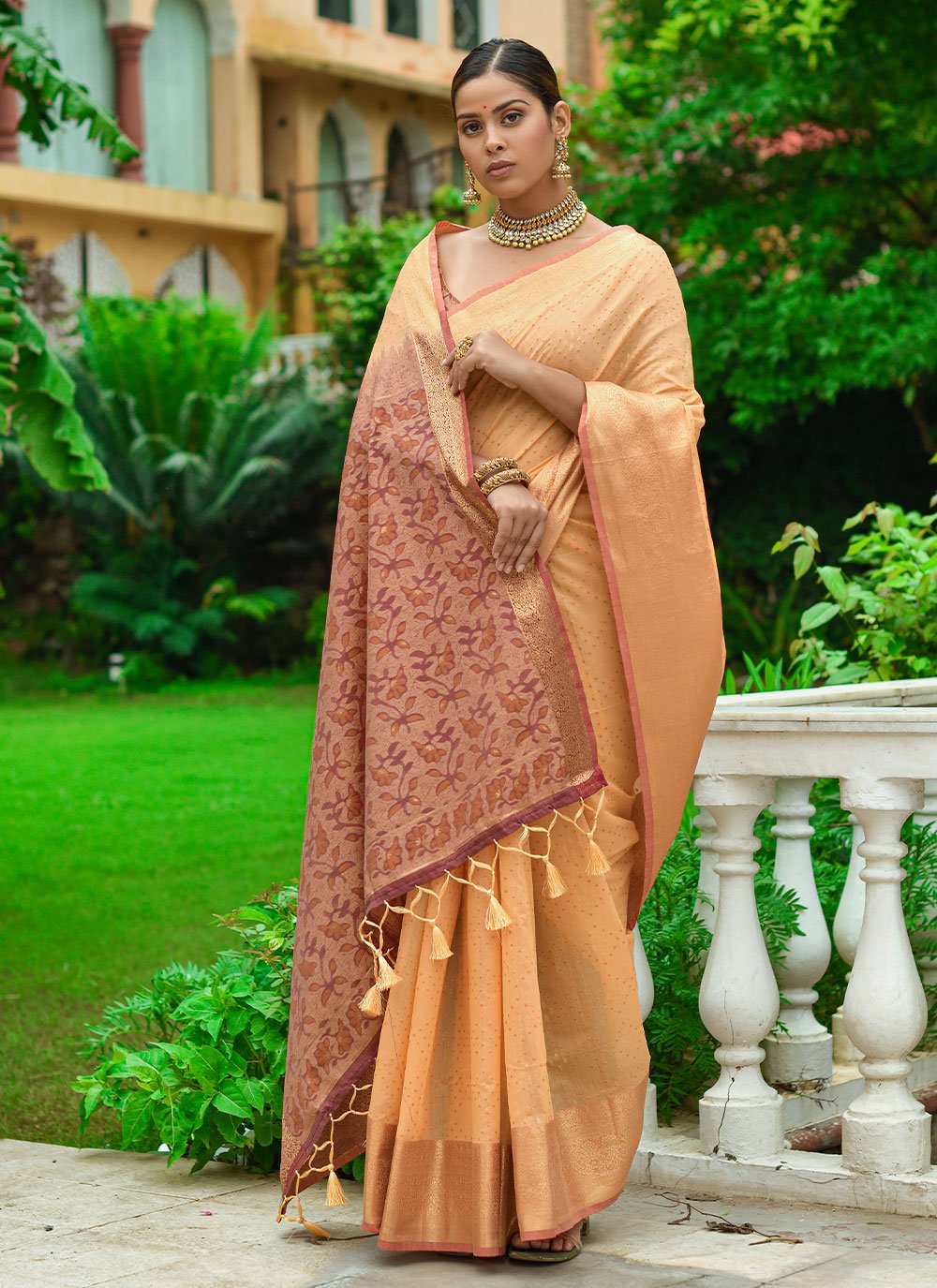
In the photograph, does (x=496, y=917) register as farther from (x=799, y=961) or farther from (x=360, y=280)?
(x=360, y=280)

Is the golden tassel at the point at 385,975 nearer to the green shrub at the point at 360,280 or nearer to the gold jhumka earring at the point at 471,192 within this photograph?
the gold jhumka earring at the point at 471,192

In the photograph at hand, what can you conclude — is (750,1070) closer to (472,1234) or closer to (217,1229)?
(472,1234)

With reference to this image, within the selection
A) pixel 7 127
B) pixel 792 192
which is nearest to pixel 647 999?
pixel 792 192

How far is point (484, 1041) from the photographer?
9.53 ft

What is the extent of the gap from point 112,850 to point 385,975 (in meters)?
5.49

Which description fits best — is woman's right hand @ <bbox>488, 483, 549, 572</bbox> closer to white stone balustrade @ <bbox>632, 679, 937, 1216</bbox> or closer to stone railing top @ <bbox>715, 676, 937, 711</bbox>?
white stone balustrade @ <bbox>632, 679, 937, 1216</bbox>

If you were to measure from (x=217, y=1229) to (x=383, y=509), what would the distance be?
130 centimetres

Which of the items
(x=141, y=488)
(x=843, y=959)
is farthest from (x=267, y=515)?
(x=843, y=959)

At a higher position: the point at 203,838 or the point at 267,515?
the point at 267,515

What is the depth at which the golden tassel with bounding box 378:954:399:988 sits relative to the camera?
9.74 ft

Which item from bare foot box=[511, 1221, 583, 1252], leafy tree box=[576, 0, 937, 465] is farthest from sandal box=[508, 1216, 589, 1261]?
leafy tree box=[576, 0, 937, 465]

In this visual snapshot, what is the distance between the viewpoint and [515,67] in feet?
9.77

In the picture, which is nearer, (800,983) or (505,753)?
(505,753)

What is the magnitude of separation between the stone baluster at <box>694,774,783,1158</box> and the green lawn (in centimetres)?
146
